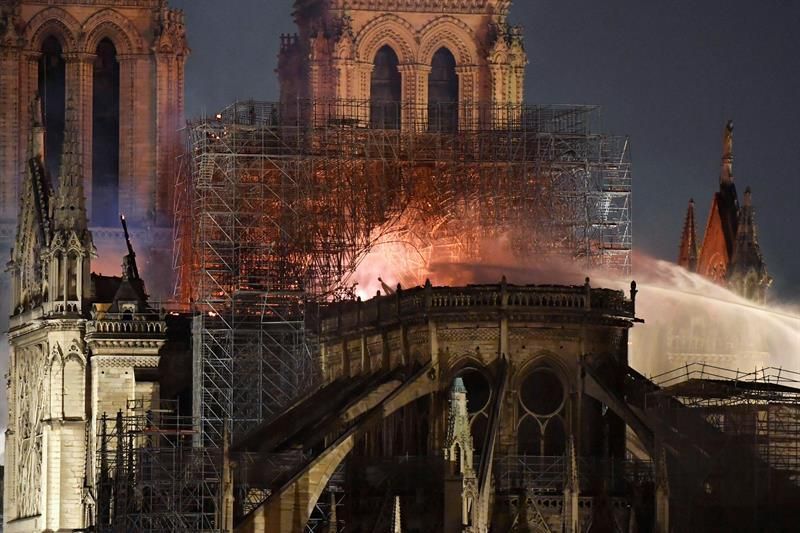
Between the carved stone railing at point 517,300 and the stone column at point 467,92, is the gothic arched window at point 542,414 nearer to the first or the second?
the carved stone railing at point 517,300

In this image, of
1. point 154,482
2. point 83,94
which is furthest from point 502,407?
point 83,94

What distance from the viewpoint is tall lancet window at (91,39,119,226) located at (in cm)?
10638

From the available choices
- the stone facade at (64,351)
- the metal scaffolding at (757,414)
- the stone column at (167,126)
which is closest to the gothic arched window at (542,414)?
the metal scaffolding at (757,414)

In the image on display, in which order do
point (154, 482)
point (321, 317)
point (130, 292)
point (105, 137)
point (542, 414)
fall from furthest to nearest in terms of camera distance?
1. point (105, 137)
2. point (130, 292)
3. point (321, 317)
4. point (154, 482)
5. point (542, 414)

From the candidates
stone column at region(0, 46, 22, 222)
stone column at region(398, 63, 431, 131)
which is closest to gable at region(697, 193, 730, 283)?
stone column at region(398, 63, 431, 131)

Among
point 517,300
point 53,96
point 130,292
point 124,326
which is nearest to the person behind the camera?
point 517,300

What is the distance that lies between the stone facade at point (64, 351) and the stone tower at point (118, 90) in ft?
20.5

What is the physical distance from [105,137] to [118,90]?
159 cm

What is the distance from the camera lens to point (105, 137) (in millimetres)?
107000

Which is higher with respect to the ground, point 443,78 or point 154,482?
point 443,78

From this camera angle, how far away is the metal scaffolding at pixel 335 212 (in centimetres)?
8944

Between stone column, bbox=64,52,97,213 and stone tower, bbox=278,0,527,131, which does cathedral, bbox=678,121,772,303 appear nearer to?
stone tower, bbox=278,0,527,131

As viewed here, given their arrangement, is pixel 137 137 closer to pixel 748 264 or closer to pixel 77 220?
pixel 77 220

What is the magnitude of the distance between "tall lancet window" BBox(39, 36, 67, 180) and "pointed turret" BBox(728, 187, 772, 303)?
20972 millimetres
